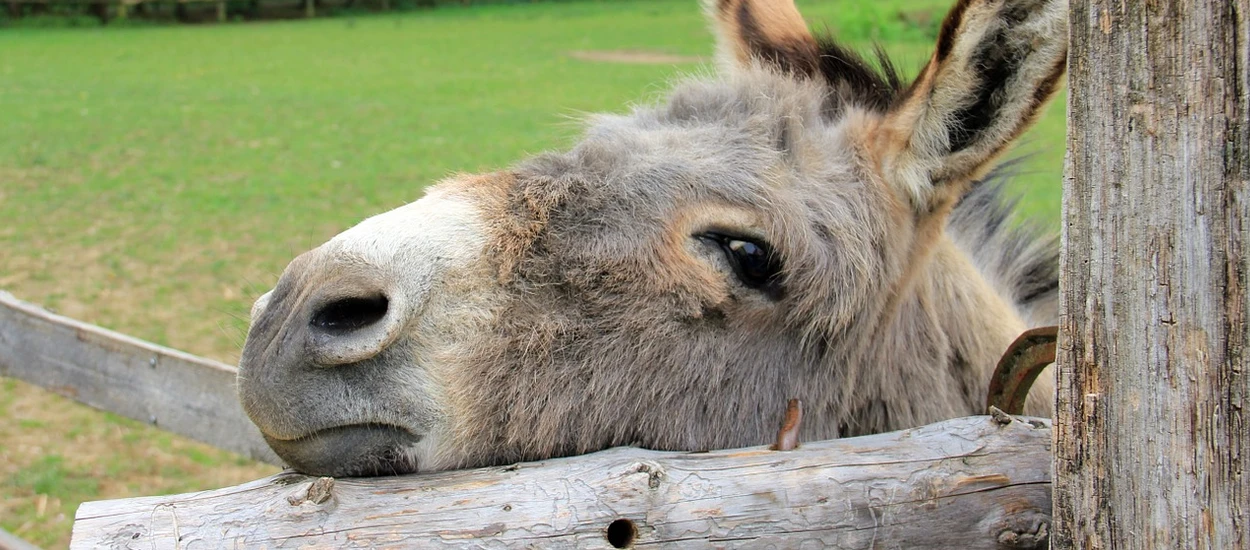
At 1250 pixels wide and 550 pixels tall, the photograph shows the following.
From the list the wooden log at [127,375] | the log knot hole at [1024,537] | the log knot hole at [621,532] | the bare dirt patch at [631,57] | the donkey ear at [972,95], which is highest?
the bare dirt patch at [631,57]

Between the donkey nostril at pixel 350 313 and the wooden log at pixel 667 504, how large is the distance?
34 centimetres

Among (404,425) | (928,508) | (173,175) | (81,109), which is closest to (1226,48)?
(928,508)

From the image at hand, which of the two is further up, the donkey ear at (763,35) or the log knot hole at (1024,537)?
the donkey ear at (763,35)

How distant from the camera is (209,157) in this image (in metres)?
14.4

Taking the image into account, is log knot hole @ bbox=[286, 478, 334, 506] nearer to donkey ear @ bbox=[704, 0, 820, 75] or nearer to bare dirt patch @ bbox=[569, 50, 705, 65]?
donkey ear @ bbox=[704, 0, 820, 75]

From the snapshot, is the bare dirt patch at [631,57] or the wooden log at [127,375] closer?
the wooden log at [127,375]

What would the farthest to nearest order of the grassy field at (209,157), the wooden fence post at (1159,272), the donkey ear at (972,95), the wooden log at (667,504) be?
the grassy field at (209,157), the donkey ear at (972,95), the wooden log at (667,504), the wooden fence post at (1159,272)

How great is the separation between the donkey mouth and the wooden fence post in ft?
4.55

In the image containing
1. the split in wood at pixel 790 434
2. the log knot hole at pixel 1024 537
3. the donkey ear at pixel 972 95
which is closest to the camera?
the log knot hole at pixel 1024 537

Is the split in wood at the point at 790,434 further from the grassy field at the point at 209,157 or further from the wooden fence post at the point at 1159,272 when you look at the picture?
the grassy field at the point at 209,157

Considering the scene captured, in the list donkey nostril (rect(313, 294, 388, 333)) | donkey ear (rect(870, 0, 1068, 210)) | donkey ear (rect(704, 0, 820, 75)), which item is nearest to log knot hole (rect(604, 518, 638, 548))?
donkey nostril (rect(313, 294, 388, 333))

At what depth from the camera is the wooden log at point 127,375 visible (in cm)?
402

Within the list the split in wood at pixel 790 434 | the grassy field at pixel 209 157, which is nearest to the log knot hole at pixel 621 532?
the split in wood at pixel 790 434

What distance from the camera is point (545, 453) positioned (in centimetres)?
246
